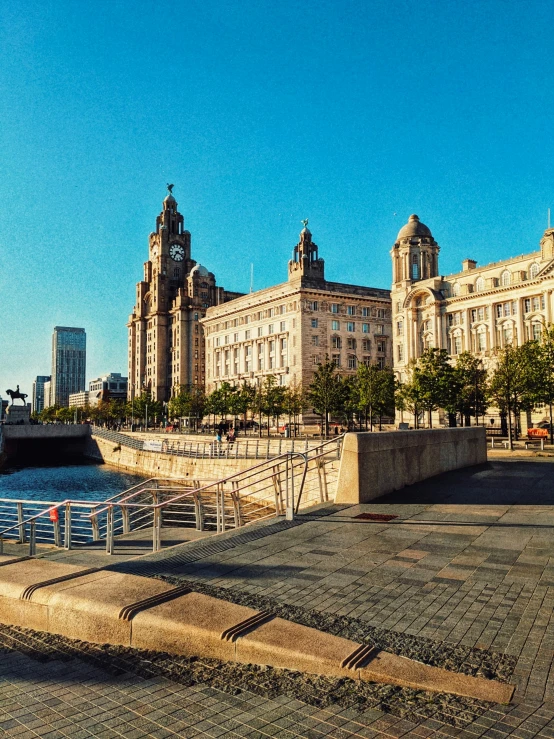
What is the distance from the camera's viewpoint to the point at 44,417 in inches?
7279

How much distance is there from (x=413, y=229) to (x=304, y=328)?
21.9m

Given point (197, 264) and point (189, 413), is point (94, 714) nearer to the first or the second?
point (189, 413)

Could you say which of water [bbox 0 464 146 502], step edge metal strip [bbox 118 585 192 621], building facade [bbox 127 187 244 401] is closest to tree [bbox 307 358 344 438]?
water [bbox 0 464 146 502]

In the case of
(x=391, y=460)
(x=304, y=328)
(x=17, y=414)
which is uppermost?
(x=304, y=328)

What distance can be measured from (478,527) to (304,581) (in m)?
4.82

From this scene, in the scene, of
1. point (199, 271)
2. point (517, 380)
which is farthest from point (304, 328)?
point (199, 271)

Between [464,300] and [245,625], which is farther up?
[464,300]

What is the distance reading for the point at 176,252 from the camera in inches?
5920

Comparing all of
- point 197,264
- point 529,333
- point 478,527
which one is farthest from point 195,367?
point 478,527

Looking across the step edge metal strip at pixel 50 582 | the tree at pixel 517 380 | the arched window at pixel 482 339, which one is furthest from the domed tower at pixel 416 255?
the step edge metal strip at pixel 50 582

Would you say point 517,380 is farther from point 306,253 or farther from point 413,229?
point 306,253

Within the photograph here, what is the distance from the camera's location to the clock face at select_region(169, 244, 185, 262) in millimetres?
149750

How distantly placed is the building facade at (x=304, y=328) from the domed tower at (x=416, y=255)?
13.2 meters

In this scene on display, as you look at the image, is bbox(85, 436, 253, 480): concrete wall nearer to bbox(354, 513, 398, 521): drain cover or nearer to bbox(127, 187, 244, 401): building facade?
bbox(354, 513, 398, 521): drain cover
